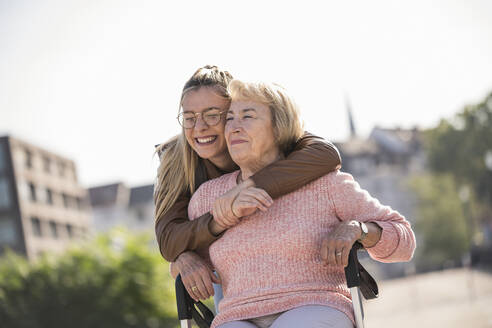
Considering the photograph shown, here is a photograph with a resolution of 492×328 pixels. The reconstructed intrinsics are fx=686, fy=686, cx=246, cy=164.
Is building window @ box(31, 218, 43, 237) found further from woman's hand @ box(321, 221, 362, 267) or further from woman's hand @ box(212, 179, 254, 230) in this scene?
woman's hand @ box(321, 221, 362, 267)

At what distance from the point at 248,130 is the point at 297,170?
28 centimetres

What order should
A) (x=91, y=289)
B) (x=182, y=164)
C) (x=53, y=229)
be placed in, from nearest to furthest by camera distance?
(x=182, y=164) < (x=91, y=289) < (x=53, y=229)

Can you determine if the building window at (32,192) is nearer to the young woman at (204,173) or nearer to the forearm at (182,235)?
the young woman at (204,173)

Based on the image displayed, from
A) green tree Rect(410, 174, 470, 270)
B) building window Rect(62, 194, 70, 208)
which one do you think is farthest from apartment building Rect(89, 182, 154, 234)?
green tree Rect(410, 174, 470, 270)

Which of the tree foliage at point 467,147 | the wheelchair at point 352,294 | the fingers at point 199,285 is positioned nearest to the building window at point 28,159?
the tree foliage at point 467,147

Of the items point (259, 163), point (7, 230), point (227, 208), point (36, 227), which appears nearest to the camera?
point (227, 208)

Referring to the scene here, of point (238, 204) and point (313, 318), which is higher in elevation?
point (238, 204)

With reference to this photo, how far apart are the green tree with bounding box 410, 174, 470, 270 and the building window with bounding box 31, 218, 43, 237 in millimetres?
35354

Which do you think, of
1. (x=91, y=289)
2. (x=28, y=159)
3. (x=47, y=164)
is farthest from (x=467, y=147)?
(x=91, y=289)

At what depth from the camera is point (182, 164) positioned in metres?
3.37

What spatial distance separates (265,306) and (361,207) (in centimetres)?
55

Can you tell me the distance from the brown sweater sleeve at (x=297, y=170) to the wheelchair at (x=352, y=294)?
346 mm

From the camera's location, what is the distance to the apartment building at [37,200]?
191 ft

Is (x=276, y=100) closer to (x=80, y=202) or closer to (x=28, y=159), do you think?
(x=28, y=159)
